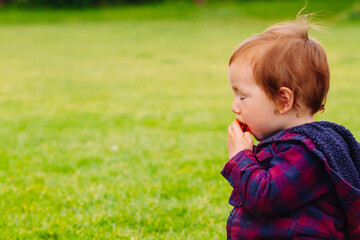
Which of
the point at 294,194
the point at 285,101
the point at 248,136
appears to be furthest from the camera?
the point at 248,136

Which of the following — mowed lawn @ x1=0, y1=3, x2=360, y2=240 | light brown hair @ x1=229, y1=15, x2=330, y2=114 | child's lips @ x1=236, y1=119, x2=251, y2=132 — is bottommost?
mowed lawn @ x1=0, y1=3, x2=360, y2=240

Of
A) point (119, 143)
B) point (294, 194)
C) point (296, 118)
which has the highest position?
point (296, 118)

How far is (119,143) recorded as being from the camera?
5164 millimetres

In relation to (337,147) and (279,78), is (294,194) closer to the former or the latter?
(337,147)

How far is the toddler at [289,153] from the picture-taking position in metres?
1.93

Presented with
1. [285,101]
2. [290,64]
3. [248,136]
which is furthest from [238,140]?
[290,64]

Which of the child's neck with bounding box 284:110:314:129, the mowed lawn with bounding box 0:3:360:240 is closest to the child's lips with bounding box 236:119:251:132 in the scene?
the child's neck with bounding box 284:110:314:129

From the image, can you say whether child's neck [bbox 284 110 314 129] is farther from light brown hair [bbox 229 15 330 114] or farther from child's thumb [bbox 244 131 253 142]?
child's thumb [bbox 244 131 253 142]

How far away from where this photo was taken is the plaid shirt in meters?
1.92

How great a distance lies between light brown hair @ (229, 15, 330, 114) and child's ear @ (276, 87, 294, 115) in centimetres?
1

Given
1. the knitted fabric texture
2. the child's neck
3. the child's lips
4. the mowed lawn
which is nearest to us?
the knitted fabric texture

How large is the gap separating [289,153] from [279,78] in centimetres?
32

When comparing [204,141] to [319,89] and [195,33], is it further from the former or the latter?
[195,33]

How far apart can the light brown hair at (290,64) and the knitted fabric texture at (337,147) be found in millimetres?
122
